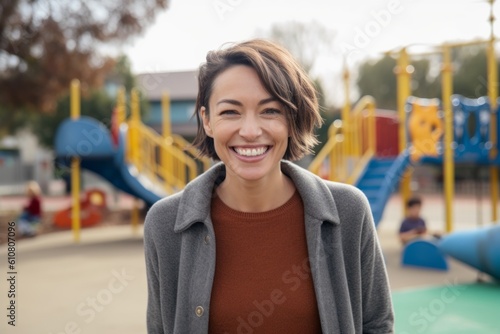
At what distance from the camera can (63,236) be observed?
34.6 ft

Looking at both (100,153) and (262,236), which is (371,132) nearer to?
(100,153)

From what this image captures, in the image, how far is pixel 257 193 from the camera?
157 centimetres

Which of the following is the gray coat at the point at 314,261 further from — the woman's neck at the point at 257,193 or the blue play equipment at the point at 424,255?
the blue play equipment at the point at 424,255

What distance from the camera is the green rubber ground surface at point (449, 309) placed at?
4.09 m

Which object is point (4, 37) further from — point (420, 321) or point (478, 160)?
point (420, 321)

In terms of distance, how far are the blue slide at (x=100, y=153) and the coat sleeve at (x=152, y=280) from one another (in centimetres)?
766

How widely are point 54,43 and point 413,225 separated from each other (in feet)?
27.5

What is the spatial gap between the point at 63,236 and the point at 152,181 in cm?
200

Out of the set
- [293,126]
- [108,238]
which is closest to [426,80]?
[108,238]

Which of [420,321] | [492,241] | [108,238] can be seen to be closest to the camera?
[420,321]

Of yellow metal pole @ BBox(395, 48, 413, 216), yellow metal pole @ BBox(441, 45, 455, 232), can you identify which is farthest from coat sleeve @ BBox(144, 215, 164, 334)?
yellow metal pole @ BBox(395, 48, 413, 216)

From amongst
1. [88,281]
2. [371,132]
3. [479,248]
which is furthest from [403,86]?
[88,281]

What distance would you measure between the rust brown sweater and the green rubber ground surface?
281 cm

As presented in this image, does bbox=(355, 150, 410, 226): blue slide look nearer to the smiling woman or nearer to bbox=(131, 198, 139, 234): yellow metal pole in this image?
bbox=(131, 198, 139, 234): yellow metal pole
